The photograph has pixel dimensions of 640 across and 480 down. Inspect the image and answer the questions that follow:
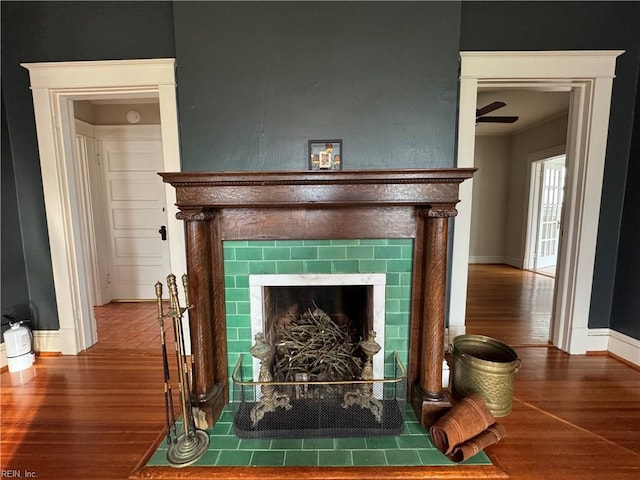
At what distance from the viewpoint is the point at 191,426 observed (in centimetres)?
147

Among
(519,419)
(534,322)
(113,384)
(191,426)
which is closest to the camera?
(191,426)

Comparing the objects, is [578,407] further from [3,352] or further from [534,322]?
[3,352]

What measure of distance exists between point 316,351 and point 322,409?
0.30 m

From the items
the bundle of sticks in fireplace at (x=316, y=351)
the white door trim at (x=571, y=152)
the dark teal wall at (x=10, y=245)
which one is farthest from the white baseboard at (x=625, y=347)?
the dark teal wall at (x=10, y=245)

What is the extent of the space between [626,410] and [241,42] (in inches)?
122

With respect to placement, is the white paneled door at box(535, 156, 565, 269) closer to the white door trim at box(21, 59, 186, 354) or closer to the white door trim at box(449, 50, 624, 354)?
the white door trim at box(449, 50, 624, 354)

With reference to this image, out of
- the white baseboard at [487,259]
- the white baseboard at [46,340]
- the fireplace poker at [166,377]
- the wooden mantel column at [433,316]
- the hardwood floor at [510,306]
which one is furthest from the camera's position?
the white baseboard at [487,259]

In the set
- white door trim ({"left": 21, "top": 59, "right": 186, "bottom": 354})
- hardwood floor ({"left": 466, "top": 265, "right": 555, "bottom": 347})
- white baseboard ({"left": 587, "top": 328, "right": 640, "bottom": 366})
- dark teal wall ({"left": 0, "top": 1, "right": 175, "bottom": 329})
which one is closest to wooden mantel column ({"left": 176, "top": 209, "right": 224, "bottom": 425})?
white door trim ({"left": 21, "top": 59, "right": 186, "bottom": 354})

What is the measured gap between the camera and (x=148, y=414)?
1702 millimetres

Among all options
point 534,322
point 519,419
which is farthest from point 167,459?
point 534,322

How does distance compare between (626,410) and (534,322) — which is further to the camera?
(534,322)

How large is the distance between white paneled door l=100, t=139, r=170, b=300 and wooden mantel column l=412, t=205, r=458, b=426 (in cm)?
304

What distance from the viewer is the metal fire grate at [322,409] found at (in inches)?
59.3

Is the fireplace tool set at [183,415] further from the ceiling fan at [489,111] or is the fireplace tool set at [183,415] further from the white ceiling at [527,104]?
the white ceiling at [527,104]
